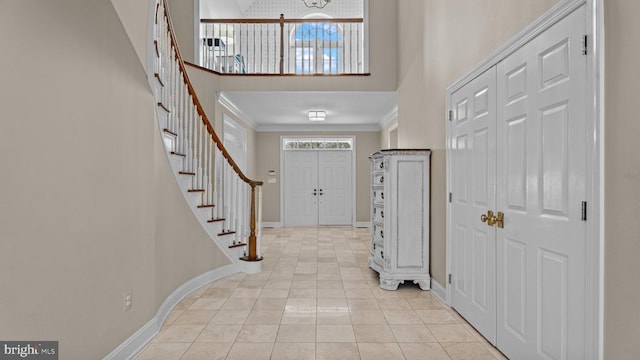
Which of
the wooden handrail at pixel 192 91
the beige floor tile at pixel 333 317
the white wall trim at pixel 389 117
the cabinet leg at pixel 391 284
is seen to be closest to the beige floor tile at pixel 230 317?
the beige floor tile at pixel 333 317

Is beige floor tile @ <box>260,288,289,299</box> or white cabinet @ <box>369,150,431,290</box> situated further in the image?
white cabinet @ <box>369,150,431,290</box>

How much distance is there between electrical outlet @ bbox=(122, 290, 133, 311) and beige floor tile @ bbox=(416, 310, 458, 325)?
225 cm

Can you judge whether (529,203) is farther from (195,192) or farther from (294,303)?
(195,192)

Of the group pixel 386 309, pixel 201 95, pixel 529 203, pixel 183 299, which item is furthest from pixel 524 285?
pixel 201 95

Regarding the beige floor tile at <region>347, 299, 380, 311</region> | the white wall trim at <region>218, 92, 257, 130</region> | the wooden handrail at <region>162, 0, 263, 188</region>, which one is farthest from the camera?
the white wall trim at <region>218, 92, 257, 130</region>

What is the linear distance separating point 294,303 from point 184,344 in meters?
1.10

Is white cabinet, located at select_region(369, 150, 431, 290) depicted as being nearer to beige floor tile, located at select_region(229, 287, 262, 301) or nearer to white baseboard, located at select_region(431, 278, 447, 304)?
white baseboard, located at select_region(431, 278, 447, 304)

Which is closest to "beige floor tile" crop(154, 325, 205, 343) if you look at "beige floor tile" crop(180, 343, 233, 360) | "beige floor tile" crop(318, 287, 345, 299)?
"beige floor tile" crop(180, 343, 233, 360)

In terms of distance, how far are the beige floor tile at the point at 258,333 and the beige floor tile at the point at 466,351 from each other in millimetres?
1257

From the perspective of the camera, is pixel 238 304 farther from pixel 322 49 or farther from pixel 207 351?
pixel 322 49

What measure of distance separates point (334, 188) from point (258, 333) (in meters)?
6.33

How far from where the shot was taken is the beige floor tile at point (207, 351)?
2.23 metres

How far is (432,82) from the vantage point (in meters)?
3.62

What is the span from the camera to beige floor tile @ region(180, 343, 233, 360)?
2234 mm
